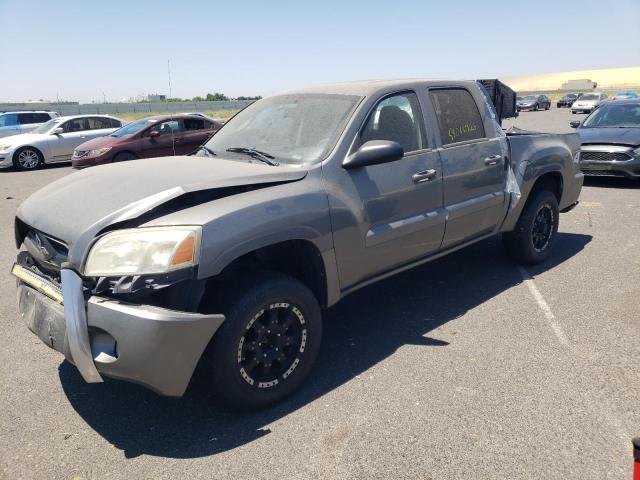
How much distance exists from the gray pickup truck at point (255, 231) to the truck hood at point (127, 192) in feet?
0.04

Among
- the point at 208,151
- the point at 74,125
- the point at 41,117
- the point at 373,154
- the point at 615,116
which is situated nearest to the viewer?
the point at 373,154

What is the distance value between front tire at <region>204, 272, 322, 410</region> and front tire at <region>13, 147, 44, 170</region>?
14.7 meters

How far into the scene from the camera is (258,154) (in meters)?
3.65

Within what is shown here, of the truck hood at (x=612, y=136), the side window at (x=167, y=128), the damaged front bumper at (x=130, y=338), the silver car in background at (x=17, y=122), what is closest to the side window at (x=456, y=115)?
the damaged front bumper at (x=130, y=338)

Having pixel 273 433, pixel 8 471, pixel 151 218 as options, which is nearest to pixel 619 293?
pixel 273 433

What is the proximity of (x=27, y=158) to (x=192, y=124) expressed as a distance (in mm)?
5629

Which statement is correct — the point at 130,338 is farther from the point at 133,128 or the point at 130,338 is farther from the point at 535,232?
the point at 133,128

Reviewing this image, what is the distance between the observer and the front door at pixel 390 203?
338 centimetres

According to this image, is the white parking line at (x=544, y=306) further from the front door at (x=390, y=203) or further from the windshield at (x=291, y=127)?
the windshield at (x=291, y=127)

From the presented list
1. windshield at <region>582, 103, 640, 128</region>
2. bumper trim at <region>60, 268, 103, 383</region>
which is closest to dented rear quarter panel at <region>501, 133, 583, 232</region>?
bumper trim at <region>60, 268, 103, 383</region>

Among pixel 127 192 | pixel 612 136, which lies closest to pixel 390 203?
pixel 127 192

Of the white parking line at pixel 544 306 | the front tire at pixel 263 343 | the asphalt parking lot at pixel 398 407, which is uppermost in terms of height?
the front tire at pixel 263 343

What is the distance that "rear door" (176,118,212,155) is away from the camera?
42.6ft

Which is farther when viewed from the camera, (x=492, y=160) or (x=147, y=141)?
(x=147, y=141)
